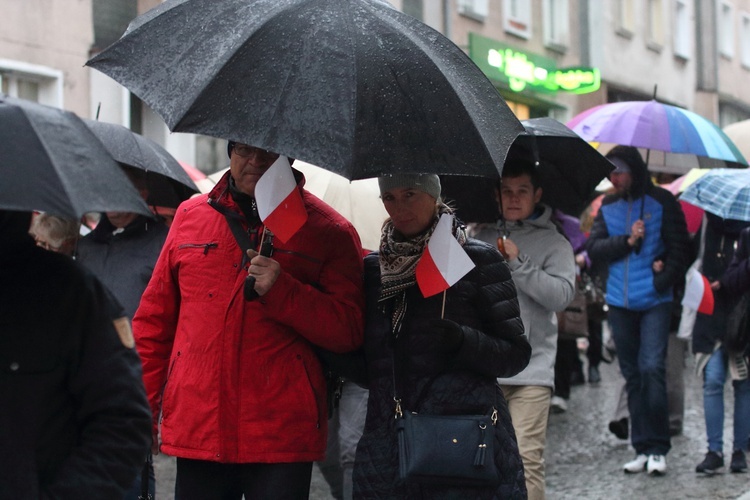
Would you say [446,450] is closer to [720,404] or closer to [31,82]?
[720,404]

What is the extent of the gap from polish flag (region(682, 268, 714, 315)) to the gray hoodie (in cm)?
244

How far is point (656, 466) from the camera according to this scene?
8508 millimetres

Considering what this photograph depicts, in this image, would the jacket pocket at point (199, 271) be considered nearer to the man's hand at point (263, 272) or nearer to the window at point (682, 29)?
the man's hand at point (263, 272)

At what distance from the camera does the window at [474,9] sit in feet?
78.6

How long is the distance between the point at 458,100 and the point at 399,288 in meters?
0.75

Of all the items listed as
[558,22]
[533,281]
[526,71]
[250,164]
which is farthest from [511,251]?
[558,22]

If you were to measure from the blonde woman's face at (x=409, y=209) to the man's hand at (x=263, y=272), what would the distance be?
524 mm

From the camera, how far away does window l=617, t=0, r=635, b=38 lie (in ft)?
102

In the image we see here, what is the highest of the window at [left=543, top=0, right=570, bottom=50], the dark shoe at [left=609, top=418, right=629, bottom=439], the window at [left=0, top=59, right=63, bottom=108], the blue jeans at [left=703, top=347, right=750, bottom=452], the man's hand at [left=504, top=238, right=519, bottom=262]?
the window at [left=543, top=0, right=570, bottom=50]

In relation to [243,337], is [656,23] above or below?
above

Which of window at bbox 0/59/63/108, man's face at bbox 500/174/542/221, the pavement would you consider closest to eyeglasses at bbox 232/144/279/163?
man's face at bbox 500/174/542/221

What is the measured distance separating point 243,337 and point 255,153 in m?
0.59

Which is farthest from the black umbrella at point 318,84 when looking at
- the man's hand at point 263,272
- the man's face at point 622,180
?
the man's face at point 622,180

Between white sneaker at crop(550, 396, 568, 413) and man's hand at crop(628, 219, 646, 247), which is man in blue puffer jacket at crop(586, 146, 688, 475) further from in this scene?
white sneaker at crop(550, 396, 568, 413)
